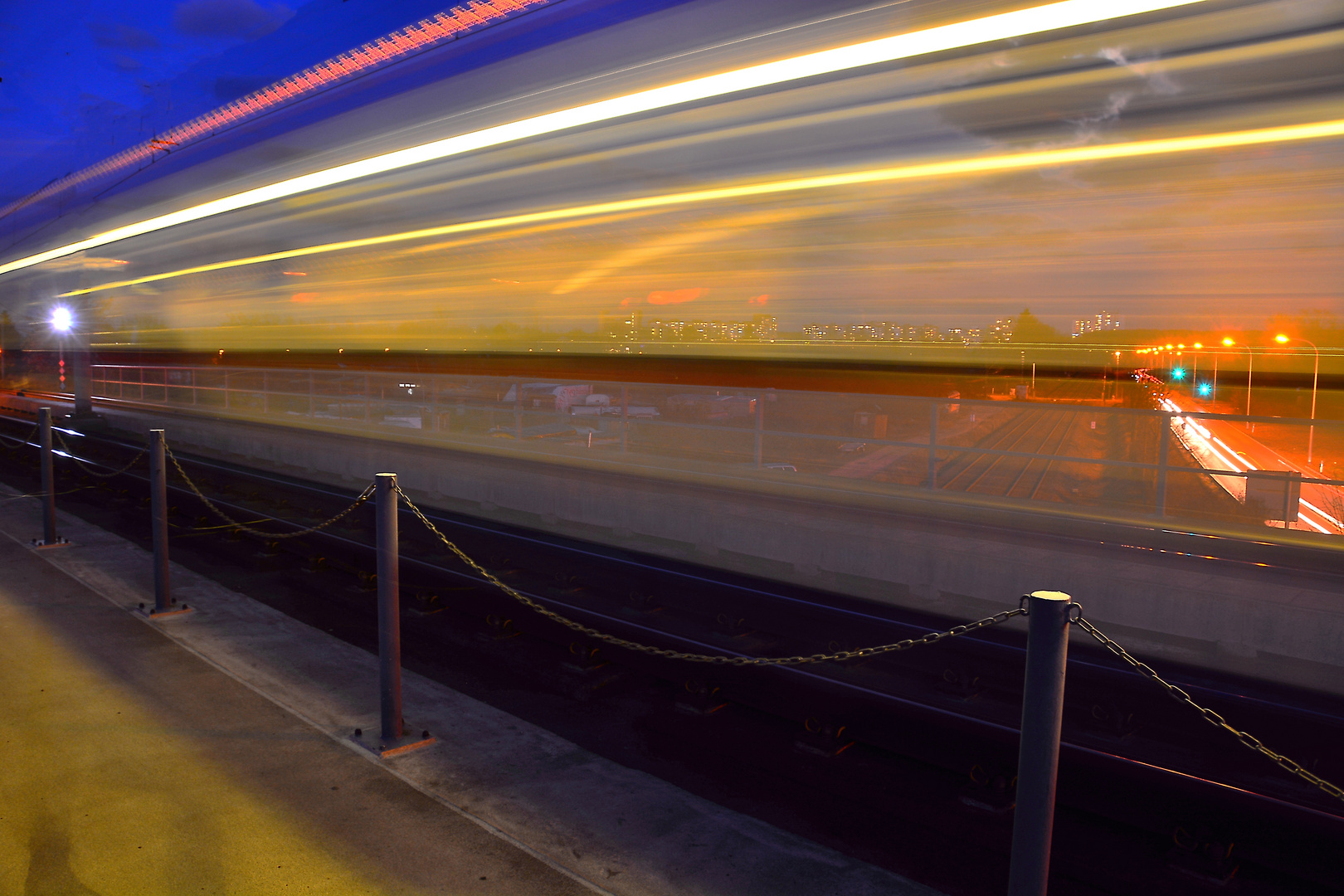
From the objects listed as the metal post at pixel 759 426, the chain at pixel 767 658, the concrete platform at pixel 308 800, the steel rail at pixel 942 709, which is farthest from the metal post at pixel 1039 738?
the metal post at pixel 759 426

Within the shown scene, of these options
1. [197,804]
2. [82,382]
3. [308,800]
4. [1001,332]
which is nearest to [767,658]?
[308,800]

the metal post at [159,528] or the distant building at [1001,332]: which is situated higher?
the distant building at [1001,332]

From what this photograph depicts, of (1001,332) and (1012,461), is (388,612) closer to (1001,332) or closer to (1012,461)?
(1001,332)

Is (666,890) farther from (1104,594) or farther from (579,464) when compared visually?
(579,464)

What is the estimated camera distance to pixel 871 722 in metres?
4.08

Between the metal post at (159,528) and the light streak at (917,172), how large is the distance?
2.81 metres

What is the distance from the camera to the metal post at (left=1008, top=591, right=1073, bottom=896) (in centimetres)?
220

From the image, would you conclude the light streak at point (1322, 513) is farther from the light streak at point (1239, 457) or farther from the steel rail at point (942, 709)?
the steel rail at point (942, 709)

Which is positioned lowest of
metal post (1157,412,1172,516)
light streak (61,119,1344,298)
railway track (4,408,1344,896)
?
railway track (4,408,1344,896)

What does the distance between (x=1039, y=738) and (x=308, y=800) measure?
2713 mm

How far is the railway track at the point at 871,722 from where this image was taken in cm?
322

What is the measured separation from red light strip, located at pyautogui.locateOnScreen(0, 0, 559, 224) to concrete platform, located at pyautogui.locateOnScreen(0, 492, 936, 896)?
4523mm

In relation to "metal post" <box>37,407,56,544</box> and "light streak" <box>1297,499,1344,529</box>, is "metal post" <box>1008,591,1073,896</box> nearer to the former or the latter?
"light streak" <box>1297,499,1344,529</box>

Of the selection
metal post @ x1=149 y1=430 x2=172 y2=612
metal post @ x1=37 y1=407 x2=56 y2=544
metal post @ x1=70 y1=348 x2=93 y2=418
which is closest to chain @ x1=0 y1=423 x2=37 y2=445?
metal post @ x1=70 y1=348 x2=93 y2=418
